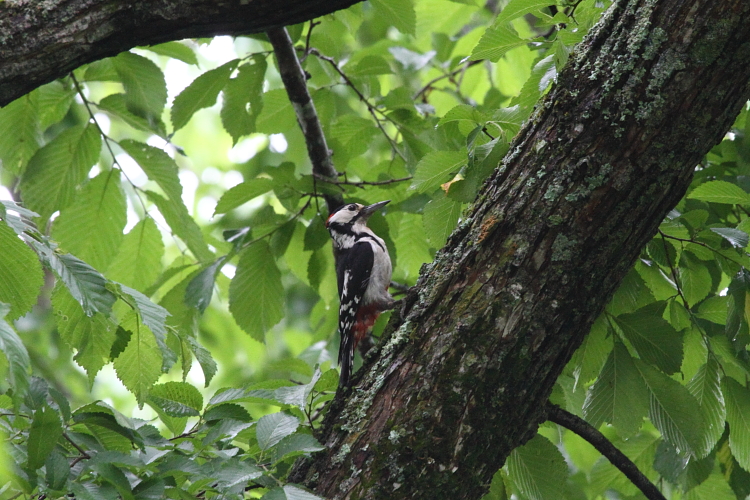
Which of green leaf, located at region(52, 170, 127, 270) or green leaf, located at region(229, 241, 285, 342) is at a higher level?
green leaf, located at region(52, 170, 127, 270)

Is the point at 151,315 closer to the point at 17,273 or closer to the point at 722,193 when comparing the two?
the point at 17,273

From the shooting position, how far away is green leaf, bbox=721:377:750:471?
263cm

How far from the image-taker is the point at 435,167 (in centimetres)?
270

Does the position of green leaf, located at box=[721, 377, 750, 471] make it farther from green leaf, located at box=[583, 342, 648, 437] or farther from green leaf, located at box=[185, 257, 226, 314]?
green leaf, located at box=[185, 257, 226, 314]

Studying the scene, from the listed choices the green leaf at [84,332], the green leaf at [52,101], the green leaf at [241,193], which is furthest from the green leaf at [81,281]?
the green leaf at [52,101]

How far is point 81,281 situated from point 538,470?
5.82 feet

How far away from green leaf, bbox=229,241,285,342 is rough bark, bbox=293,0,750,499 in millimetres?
1406

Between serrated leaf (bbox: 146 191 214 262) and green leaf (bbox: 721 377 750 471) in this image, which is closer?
green leaf (bbox: 721 377 750 471)

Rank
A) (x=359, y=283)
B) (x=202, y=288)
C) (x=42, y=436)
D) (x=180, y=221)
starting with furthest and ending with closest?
(x=359, y=283) < (x=202, y=288) < (x=180, y=221) < (x=42, y=436)

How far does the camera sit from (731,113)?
217cm

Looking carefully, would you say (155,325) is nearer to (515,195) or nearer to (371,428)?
(371,428)

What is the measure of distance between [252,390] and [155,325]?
1.35 ft

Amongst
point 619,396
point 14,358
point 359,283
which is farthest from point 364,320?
point 14,358

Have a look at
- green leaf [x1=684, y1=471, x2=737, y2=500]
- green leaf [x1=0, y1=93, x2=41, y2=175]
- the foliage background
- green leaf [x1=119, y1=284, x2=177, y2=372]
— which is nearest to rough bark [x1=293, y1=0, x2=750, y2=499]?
the foliage background
